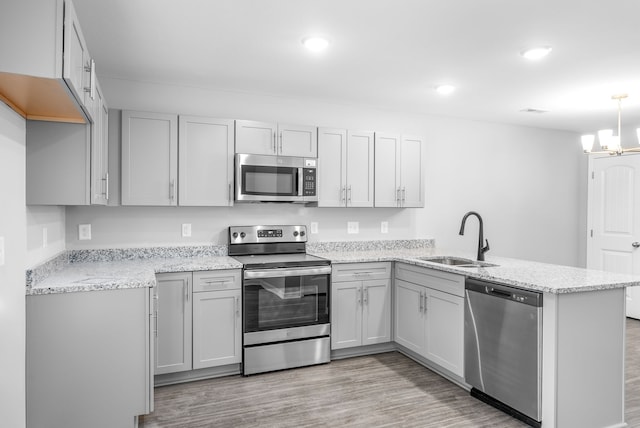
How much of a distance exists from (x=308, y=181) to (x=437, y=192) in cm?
175

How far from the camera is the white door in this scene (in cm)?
497

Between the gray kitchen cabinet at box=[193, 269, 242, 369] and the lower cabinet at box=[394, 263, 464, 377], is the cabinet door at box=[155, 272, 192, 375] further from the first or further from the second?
the lower cabinet at box=[394, 263, 464, 377]

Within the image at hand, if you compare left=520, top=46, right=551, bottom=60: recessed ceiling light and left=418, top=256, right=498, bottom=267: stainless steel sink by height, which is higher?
left=520, top=46, right=551, bottom=60: recessed ceiling light

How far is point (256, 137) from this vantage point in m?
3.59

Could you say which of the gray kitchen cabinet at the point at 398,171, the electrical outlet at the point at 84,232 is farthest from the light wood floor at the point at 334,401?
the gray kitchen cabinet at the point at 398,171

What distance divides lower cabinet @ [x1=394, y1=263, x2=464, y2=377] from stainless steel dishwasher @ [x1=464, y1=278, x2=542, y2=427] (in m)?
0.10

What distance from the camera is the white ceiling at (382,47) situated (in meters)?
2.26

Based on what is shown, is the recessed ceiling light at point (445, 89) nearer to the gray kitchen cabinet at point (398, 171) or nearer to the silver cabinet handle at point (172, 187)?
the gray kitchen cabinet at point (398, 171)

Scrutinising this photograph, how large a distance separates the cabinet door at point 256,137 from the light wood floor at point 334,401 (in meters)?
1.85

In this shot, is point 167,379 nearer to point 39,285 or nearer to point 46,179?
point 39,285

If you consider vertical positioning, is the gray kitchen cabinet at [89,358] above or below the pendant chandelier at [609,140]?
below

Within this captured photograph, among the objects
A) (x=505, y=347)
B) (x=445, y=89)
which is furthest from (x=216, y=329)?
(x=445, y=89)

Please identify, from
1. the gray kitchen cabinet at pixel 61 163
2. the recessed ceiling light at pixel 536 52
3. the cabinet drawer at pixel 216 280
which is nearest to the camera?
the gray kitchen cabinet at pixel 61 163

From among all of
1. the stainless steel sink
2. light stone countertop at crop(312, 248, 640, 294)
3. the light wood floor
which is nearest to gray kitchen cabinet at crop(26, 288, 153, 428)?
the light wood floor
